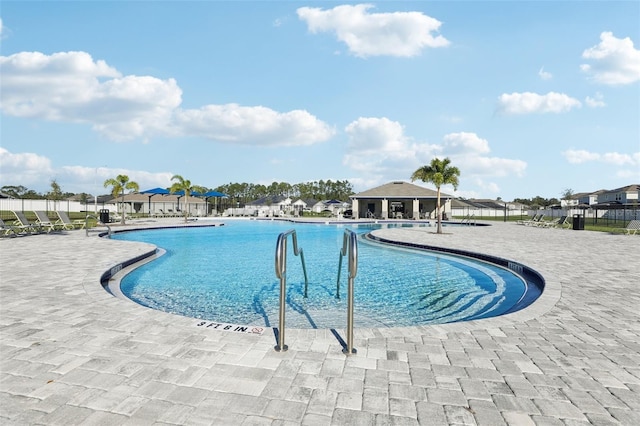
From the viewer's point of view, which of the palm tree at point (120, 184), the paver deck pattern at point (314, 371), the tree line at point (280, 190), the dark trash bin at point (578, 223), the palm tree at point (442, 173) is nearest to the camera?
the paver deck pattern at point (314, 371)

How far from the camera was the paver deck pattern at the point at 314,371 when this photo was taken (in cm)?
243

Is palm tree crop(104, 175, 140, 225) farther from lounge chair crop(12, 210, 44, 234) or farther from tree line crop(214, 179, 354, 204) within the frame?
tree line crop(214, 179, 354, 204)

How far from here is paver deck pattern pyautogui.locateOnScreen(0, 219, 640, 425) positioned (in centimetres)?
243

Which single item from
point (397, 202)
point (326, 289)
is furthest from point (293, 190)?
point (326, 289)

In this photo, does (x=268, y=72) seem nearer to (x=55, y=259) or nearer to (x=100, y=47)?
(x=100, y=47)

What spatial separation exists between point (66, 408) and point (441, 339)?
11.2 feet

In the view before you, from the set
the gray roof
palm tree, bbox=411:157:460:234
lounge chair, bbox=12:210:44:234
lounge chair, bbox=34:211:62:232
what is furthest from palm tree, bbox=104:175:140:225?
palm tree, bbox=411:157:460:234

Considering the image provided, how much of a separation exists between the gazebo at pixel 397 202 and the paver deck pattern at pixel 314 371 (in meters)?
33.7

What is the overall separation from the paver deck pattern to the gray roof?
33.9 meters

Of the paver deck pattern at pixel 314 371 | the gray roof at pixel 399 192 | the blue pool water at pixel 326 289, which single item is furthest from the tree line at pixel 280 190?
the paver deck pattern at pixel 314 371

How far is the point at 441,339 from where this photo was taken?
3.87 m

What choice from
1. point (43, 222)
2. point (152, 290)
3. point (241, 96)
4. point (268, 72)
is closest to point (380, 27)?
point (268, 72)

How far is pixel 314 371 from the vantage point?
3055 mm

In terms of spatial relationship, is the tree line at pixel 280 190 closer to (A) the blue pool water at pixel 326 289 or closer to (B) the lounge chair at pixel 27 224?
(B) the lounge chair at pixel 27 224
